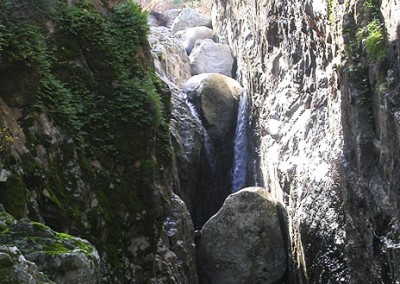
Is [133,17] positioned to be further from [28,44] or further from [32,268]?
[32,268]

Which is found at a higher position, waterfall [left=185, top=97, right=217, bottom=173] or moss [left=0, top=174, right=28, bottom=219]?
waterfall [left=185, top=97, right=217, bottom=173]

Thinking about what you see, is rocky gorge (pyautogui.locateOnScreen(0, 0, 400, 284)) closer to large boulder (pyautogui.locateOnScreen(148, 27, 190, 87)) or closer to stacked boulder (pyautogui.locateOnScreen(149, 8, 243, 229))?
stacked boulder (pyautogui.locateOnScreen(149, 8, 243, 229))

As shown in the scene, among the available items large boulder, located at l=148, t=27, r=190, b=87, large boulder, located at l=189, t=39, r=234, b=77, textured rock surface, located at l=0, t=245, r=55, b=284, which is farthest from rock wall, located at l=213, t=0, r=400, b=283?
large boulder, located at l=189, t=39, r=234, b=77

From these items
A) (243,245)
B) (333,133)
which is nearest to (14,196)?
(333,133)

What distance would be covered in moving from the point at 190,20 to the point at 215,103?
13.4 m

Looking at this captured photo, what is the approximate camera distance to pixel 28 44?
27.0ft

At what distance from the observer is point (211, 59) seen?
2459 cm

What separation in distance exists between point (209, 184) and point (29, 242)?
12852 mm

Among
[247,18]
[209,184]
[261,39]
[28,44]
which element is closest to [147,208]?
A: [28,44]

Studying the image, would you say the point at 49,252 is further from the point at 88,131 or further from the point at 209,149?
the point at 209,149

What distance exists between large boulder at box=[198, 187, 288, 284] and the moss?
7.95 m

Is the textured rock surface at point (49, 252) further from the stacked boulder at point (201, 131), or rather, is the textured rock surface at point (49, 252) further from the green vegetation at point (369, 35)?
the stacked boulder at point (201, 131)

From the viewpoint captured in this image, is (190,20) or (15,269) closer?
(15,269)

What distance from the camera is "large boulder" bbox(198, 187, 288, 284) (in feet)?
46.6
